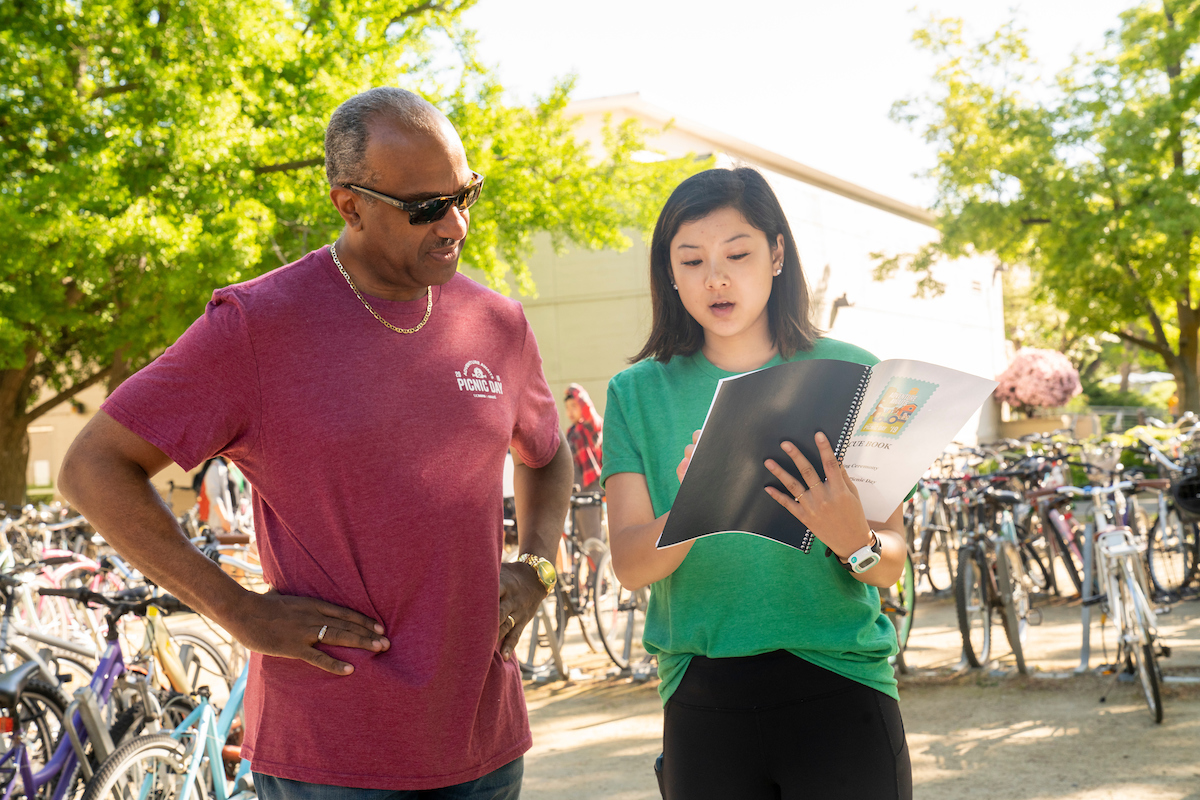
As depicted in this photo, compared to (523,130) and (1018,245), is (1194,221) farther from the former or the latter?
(523,130)

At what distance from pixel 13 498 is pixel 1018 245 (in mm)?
17927

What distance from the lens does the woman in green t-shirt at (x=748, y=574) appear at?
179 centimetres

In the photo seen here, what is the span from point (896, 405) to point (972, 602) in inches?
212

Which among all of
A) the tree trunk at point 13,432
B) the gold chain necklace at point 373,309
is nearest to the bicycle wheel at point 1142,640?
the gold chain necklace at point 373,309

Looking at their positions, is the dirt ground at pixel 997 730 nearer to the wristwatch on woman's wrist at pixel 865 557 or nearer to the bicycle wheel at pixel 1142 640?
the bicycle wheel at pixel 1142 640

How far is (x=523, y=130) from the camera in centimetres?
1344

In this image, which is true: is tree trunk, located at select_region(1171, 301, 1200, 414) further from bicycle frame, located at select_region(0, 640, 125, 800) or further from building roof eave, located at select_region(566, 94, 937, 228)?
bicycle frame, located at select_region(0, 640, 125, 800)

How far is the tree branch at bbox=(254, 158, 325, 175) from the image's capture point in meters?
12.3

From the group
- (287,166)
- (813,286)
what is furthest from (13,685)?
(287,166)

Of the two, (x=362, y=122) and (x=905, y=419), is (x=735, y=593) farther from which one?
(x=362, y=122)

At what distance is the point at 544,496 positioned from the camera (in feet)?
7.13

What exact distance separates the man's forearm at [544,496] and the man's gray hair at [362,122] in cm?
71

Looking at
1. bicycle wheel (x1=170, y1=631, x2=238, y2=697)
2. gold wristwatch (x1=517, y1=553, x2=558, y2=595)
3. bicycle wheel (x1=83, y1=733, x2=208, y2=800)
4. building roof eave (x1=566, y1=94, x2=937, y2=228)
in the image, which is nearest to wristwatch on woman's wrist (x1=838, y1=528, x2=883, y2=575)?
gold wristwatch (x1=517, y1=553, x2=558, y2=595)

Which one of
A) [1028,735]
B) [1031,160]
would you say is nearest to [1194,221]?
[1031,160]
